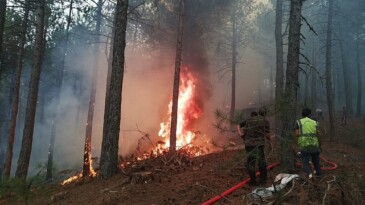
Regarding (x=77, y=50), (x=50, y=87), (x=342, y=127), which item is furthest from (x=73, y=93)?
(x=342, y=127)

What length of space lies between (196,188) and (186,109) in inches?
495

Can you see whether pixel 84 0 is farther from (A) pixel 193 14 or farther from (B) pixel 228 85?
(B) pixel 228 85

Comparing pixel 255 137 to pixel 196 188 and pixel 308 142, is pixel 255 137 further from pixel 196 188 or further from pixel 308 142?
pixel 196 188

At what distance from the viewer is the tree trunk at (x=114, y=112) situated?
9.49m

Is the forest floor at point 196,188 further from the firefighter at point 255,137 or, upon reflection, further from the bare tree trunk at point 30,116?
the bare tree trunk at point 30,116

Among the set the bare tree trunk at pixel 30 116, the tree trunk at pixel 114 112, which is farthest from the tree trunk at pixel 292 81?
the bare tree trunk at pixel 30 116

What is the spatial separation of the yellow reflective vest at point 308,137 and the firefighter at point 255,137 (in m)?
0.81

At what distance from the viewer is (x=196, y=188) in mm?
7707

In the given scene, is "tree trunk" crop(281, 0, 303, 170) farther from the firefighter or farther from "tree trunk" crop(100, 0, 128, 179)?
"tree trunk" crop(100, 0, 128, 179)

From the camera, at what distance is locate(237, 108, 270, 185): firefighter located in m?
7.57

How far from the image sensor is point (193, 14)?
21.9 meters

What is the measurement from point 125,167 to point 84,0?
960cm

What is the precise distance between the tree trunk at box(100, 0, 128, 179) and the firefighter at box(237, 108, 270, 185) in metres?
3.96

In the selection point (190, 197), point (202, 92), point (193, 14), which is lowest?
point (190, 197)
